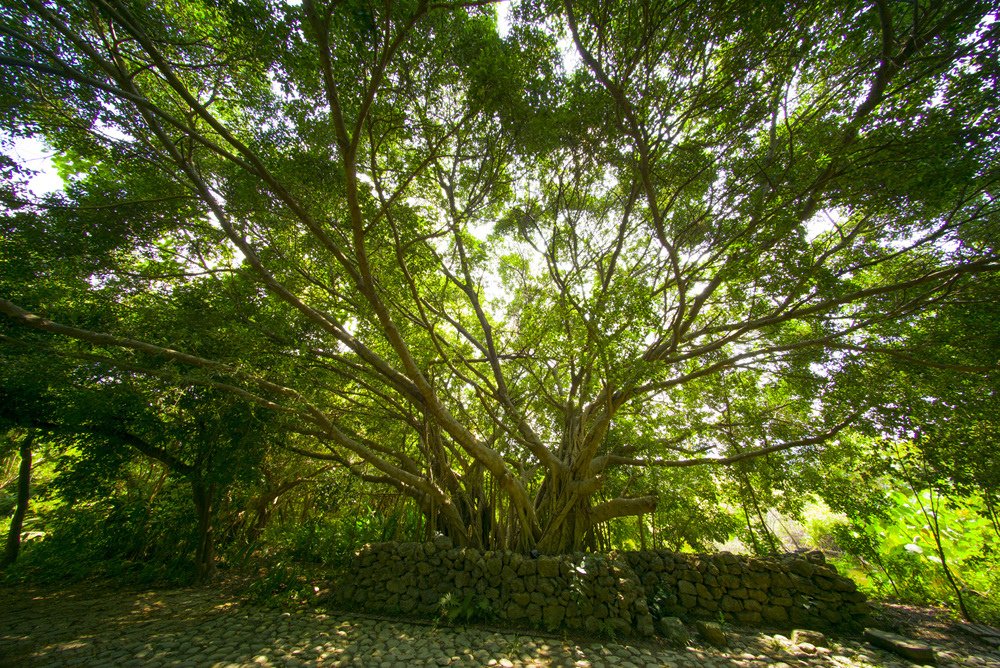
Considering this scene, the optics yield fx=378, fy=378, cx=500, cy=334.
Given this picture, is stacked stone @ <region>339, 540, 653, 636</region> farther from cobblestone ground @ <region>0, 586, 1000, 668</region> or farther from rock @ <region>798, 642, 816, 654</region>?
rock @ <region>798, 642, 816, 654</region>

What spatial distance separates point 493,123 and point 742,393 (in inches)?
232

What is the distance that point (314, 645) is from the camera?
361cm

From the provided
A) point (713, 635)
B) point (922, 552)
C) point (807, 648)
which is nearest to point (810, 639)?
point (807, 648)

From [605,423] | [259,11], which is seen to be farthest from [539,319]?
[259,11]

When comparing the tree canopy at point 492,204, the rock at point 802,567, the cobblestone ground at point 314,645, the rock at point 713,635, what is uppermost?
the tree canopy at point 492,204

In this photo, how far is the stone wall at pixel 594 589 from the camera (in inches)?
173

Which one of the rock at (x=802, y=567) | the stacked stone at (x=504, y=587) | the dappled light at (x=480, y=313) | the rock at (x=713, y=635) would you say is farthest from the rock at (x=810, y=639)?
the stacked stone at (x=504, y=587)

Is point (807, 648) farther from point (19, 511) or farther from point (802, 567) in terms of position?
point (19, 511)

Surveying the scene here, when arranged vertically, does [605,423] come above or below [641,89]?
below

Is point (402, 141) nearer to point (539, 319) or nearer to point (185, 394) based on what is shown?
point (539, 319)

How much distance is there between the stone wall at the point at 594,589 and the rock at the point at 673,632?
0.50 feet

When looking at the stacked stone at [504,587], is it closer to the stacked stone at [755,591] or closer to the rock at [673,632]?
the rock at [673,632]

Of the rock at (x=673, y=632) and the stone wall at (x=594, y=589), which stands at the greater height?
the stone wall at (x=594, y=589)

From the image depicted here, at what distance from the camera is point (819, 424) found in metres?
5.62
